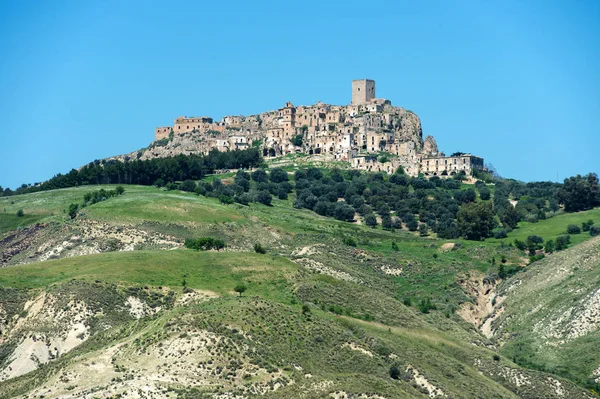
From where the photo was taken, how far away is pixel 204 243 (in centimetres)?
12950

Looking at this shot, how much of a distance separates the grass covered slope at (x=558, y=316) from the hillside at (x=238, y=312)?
2209 mm

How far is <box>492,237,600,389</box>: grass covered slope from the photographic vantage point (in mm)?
101812

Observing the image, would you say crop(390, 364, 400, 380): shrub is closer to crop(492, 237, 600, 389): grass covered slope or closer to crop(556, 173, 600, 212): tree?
crop(492, 237, 600, 389): grass covered slope

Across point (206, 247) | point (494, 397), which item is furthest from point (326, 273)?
point (494, 397)

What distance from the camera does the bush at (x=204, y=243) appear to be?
12888 cm

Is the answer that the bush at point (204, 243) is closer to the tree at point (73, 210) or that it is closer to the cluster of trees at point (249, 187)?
the tree at point (73, 210)

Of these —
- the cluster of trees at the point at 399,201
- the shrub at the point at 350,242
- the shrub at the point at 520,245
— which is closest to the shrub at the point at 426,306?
the shrub at the point at 350,242

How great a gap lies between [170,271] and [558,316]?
1536 inches

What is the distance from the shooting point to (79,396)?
71.2 meters

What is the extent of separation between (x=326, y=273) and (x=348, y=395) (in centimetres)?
4415

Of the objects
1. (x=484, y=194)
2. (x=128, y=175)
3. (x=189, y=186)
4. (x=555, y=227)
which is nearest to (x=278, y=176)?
(x=189, y=186)

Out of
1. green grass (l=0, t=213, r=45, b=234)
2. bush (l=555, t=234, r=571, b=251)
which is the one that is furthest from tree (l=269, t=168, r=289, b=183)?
bush (l=555, t=234, r=571, b=251)

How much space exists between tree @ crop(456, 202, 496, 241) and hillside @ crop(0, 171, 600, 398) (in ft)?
22.2

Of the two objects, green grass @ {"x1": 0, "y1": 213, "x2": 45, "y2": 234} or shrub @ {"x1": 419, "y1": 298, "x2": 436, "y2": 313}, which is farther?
green grass @ {"x1": 0, "y1": 213, "x2": 45, "y2": 234}
